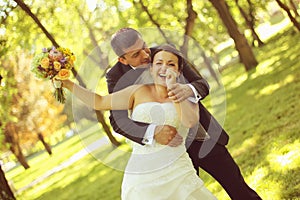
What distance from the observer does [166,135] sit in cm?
395

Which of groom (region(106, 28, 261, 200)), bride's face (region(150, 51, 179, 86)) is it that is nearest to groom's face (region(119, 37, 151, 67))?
groom (region(106, 28, 261, 200))

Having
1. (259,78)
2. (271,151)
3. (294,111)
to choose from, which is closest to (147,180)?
(271,151)


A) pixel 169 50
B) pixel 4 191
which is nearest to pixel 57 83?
pixel 169 50

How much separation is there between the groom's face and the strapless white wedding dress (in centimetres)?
38

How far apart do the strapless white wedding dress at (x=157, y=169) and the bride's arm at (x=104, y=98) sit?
128 mm

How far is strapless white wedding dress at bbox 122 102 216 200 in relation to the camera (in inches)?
156

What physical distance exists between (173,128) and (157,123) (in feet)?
0.48

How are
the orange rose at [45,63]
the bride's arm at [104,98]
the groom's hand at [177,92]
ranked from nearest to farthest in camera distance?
the groom's hand at [177,92] < the bride's arm at [104,98] < the orange rose at [45,63]

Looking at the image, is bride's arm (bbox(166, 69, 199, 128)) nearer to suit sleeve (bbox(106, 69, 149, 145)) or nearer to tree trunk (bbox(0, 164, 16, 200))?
suit sleeve (bbox(106, 69, 149, 145))

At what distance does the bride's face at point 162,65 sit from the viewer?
382 cm

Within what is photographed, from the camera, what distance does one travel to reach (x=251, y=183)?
312 inches

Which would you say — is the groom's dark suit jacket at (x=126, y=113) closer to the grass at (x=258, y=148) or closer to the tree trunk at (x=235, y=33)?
the grass at (x=258, y=148)

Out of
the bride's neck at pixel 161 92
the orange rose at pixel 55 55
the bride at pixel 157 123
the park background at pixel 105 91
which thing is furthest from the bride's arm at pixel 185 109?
the orange rose at pixel 55 55

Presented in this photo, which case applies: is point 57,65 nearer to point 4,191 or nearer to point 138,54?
point 138,54
